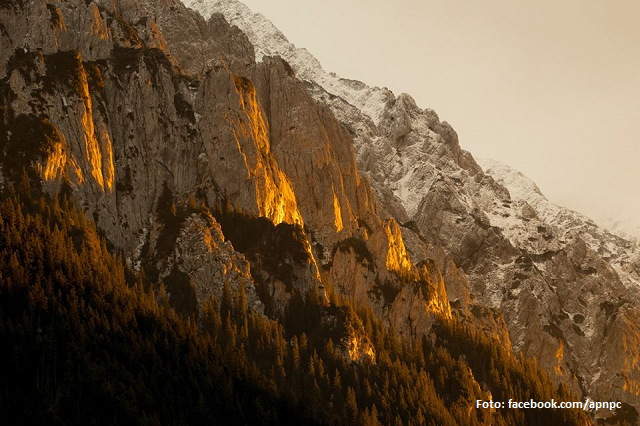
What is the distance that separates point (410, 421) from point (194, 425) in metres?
51.4

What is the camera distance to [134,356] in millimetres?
159625

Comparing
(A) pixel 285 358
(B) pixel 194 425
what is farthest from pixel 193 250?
(B) pixel 194 425

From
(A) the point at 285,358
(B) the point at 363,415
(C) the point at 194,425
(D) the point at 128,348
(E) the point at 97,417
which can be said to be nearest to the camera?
(E) the point at 97,417

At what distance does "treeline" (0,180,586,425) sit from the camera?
145 metres

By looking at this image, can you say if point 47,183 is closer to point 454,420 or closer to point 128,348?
point 128,348

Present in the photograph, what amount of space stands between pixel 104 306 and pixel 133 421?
3056 cm

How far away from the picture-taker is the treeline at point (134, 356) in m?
145

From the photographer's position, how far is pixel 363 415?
17700cm

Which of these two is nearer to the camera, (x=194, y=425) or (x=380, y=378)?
(x=194, y=425)

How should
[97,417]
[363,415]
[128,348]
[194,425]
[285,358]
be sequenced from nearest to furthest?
[97,417] < [194,425] < [128,348] < [363,415] < [285,358]

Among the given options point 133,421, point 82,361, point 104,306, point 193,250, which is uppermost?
point 193,250

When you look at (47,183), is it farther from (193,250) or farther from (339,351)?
(339,351)

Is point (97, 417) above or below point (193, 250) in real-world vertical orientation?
below

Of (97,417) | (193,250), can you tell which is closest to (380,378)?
(193,250)
